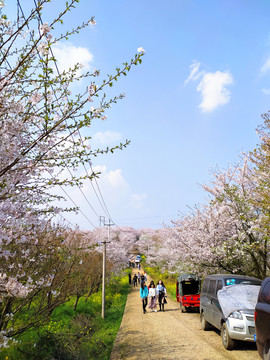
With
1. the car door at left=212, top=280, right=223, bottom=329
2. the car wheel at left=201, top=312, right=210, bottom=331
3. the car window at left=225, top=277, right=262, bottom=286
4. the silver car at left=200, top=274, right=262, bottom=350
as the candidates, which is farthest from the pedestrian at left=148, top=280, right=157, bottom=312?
the car window at left=225, top=277, right=262, bottom=286

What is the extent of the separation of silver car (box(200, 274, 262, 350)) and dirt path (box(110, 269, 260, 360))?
0.49 meters

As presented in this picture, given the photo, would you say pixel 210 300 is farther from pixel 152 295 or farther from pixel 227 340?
pixel 152 295

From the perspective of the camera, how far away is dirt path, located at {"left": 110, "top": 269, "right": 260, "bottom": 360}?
8352mm

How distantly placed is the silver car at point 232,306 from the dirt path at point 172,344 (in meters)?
0.49

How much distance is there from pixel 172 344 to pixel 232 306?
2653 millimetres

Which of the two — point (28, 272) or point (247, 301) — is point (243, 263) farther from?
point (28, 272)

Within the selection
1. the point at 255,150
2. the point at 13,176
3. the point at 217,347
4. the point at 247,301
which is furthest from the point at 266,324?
the point at 255,150

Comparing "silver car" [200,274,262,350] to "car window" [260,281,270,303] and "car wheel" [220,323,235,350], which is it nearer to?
"car wheel" [220,323,235,350]

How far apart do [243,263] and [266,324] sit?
36.5 ft

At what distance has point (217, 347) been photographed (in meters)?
9.05

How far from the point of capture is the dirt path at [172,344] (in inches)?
329

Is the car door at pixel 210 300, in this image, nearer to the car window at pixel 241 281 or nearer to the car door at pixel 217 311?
the car door at pixel 217 311

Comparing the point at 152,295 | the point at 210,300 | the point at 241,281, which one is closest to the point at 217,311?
the point at 210,300

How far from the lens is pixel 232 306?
339 inches
